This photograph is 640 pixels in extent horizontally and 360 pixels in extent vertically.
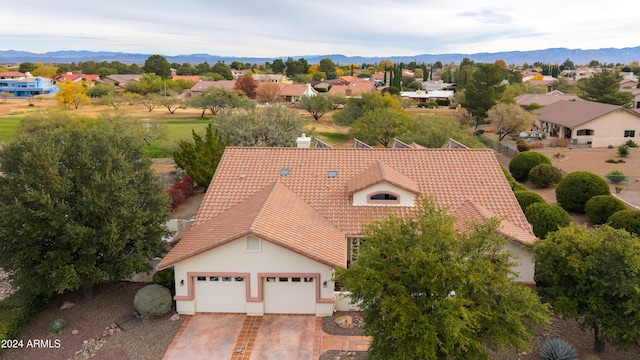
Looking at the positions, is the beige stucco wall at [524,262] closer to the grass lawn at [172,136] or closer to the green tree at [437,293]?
the green tree at [437,293]

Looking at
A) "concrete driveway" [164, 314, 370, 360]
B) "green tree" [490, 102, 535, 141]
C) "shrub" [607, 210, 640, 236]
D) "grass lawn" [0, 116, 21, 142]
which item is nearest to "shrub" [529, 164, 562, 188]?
"shrub" [607, 210, 640, 236]

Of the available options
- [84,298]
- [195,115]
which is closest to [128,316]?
[84,298]

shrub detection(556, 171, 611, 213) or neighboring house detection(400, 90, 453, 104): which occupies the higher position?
neighboring house detection(400, 90, 453, 104)

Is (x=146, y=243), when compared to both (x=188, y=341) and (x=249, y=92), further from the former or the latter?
(x=249, y=92)

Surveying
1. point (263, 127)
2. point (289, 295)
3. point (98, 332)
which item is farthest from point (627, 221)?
point (263, 127)

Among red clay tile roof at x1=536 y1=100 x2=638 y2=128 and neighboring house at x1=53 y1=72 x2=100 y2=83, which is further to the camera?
neighboring house at x1=53 y1=72 x2=100 y2=83

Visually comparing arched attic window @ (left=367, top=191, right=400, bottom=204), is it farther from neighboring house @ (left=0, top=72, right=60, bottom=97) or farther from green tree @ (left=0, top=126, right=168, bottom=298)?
neighboring house @ (left=0, top=72, right=60, bottom=97)

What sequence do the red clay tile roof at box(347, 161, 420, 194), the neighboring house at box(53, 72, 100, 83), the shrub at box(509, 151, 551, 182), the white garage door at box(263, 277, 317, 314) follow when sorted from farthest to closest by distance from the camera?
the neighboring house at box(53, 72, 100, 83), the shrub at box(509, 151, 551, 182), the red clay tile roof at box(347, 161, 420, 194), the white garage door at box(263, 277, 317, 314)
